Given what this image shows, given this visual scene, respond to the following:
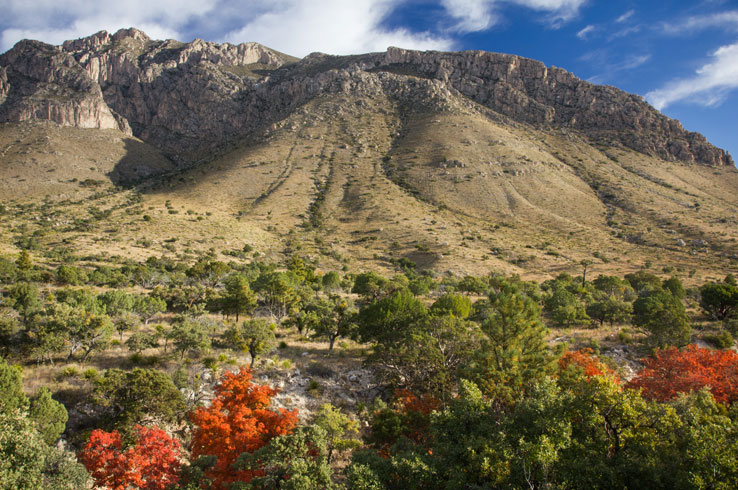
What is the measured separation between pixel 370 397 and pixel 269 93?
186 meters

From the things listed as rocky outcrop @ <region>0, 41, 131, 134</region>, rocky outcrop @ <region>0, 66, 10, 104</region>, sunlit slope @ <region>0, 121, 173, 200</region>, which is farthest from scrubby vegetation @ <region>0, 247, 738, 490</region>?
rocky outcrop @ <region>0, 66, 10, 104</region>

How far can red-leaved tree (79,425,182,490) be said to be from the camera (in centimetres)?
1248

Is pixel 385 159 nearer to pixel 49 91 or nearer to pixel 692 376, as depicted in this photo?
pixel 692 376

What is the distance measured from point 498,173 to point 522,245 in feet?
112

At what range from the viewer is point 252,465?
1270 centimetres

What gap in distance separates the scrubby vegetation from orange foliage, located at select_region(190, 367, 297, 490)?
0.07m

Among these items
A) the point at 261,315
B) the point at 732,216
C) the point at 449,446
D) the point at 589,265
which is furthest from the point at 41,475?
the point at 732,216

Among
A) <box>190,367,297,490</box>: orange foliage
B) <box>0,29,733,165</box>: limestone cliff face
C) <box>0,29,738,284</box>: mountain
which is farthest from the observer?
<box>0,29,733,165</box>: limestone cliff face

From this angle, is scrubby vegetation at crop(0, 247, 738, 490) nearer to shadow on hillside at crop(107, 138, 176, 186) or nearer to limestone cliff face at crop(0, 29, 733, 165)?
shadow on hillside at crop(107, 138, 176, 186)

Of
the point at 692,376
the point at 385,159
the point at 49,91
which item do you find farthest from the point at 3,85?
the point at 692,376

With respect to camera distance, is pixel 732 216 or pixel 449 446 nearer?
→ pixel 449 446

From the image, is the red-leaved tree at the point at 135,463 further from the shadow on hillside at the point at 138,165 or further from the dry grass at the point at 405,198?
the shadow on hillside at the point at 138,165

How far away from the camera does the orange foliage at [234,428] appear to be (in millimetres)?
13974

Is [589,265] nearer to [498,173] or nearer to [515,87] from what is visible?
[498,173]
